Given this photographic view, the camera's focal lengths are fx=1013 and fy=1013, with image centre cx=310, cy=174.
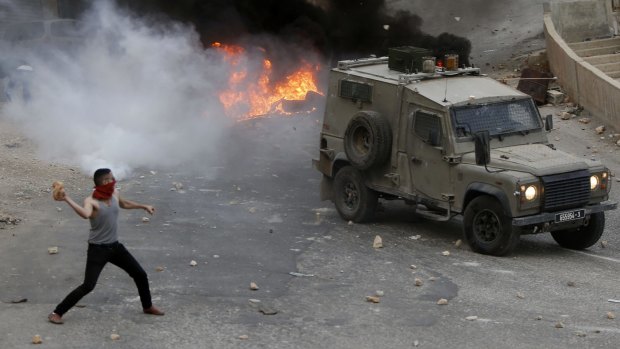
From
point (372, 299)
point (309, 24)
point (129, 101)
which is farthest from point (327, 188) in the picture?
point (309, 24)

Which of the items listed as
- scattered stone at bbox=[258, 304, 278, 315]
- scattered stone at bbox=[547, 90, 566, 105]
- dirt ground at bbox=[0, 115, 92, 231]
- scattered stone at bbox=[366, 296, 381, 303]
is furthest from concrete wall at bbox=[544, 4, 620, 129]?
scattered stone at bbox=[258, 304, 278, 315]

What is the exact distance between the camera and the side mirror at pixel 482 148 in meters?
12.1

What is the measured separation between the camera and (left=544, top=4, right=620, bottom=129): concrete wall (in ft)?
62.9

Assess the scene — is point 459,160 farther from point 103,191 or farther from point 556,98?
point 556,98

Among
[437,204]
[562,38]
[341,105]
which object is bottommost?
[437,204]

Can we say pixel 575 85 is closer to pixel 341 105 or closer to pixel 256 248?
pixel 341 105

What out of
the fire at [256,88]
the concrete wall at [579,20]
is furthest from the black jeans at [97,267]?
the concrete wall at [579,20]

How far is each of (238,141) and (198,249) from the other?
751 cm

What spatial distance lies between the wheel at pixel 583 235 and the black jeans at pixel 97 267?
227 inches

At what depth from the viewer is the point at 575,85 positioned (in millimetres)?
20734

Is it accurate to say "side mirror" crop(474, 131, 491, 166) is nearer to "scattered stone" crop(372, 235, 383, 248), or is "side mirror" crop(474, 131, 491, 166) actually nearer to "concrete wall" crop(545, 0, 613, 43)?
"scattered stone" crop(372, 235, 383, 248)

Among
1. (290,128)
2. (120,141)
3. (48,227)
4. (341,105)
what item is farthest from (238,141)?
(48,227)

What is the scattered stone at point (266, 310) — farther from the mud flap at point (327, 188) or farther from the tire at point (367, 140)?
the mud flap at point (327, 188)

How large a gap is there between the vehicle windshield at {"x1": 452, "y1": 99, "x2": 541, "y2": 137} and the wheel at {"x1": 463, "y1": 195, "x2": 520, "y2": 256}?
38.9 inches
